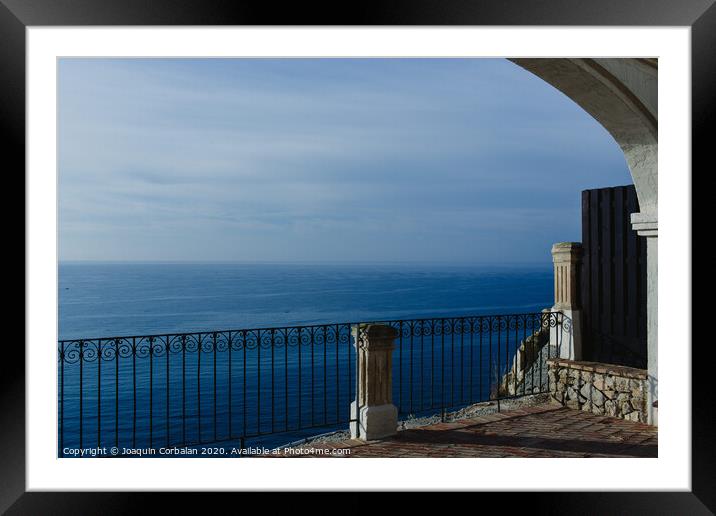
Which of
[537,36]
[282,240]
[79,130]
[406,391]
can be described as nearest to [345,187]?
[282,240]

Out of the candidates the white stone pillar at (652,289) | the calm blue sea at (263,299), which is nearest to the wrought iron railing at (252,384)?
the white stone pillar at (652,289)

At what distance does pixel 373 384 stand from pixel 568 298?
3048 mm

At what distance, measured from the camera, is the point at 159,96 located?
124 feet

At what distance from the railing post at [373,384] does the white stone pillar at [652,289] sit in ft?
7.66

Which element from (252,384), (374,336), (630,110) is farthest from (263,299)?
(630,110)

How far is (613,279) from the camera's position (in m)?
6.76

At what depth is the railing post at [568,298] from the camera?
6871 millimetres

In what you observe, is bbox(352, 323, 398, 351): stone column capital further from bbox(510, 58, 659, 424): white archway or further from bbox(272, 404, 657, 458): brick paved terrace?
bbox(510, 58, 659, 424): white archway

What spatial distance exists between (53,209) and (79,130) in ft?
130

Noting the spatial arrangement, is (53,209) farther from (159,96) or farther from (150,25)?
(159,96)

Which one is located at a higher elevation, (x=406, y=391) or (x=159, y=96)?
(x=159, y=96)

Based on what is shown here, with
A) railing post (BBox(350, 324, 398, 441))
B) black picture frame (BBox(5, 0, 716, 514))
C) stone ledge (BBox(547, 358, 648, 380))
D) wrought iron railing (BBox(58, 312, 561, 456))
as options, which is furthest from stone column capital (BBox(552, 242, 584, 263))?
black picture frame (BBox(5, 0, 716, 514))

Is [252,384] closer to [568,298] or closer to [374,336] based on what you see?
[568,298]

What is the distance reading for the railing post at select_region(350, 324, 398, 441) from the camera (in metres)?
5.14
